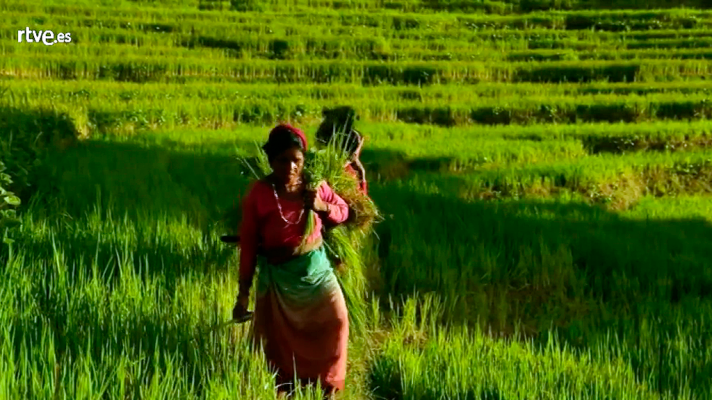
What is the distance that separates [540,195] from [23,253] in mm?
4675

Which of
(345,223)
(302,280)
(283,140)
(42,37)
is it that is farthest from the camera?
(42,37)

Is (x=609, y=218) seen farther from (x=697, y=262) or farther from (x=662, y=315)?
(x=662, y=315)

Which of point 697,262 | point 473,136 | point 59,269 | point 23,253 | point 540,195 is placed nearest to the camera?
point 59,269

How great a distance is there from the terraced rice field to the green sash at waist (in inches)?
10.2

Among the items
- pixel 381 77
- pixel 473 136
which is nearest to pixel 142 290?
pixel 473 136

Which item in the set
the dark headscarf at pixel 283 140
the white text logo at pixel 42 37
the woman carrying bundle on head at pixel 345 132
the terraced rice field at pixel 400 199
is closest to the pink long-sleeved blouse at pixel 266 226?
the dark headscarf at pixel 283 140

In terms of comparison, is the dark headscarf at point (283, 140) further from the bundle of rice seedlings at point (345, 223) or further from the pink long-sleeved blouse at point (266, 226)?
the bundle of rice seedlings at point (345, 223)

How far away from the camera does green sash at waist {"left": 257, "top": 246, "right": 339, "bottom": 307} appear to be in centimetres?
314

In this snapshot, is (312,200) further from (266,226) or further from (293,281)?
(293,281)

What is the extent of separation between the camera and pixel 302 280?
3139 millimetres

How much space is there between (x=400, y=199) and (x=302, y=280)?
323 centimetres

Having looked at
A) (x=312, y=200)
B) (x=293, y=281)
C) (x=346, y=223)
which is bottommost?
(x=293, y=281)

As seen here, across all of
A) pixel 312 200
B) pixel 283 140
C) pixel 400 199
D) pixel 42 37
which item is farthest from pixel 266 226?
pixel 42 37

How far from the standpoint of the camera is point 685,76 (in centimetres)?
1364
